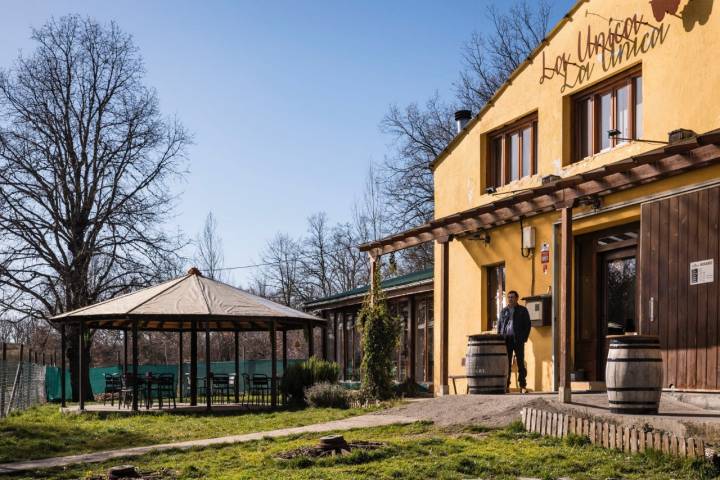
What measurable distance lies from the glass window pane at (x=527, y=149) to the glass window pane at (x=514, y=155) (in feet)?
0.62

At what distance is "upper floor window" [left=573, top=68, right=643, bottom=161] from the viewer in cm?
1396

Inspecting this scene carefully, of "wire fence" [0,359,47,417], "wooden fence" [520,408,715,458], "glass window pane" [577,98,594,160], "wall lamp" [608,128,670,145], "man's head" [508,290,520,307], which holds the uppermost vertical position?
"glass window pane" [577,98,594,160]

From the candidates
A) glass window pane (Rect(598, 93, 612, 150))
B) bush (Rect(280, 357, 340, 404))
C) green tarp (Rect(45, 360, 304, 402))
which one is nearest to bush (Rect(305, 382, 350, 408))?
bush (Rect(280, 357, 340, 404))

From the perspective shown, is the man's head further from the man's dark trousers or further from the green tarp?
the green tarp

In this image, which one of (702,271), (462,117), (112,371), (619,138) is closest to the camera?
(702,271)

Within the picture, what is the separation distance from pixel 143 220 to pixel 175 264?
1.76 meters

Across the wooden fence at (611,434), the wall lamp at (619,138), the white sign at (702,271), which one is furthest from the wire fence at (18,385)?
the white sign at (702,271)

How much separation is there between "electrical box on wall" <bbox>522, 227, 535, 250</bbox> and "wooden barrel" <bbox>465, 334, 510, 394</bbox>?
2.53 m

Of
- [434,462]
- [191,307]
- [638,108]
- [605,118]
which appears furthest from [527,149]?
[434,462]

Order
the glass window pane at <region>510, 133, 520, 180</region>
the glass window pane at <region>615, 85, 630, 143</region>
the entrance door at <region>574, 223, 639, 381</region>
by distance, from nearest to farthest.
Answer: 1. the entrance door at <region>574, 223, 639, 381</region>
2. the glass window pane at <region>615, 85, 630, 143</region>
3. the glass window pane at <region>510, 133, 520, 180</region>

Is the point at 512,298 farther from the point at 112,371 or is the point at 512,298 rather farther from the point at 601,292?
the point at 112,371

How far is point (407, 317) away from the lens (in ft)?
86.9

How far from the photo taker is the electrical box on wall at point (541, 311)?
15.3 meters

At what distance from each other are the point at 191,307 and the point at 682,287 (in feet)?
38.1
